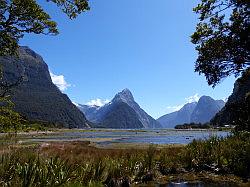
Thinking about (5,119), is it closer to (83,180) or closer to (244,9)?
(83,180)

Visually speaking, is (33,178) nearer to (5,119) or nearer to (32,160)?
(32,160)

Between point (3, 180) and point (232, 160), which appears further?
point (232, 160)

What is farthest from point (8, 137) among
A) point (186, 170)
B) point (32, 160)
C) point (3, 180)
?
point (186, 170)

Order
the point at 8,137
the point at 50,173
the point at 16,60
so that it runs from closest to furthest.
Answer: the point at 8,137 < the point at 50,173 < the point at 16,60

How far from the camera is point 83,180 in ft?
48.7

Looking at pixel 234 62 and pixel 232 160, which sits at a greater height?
pixel 234 62

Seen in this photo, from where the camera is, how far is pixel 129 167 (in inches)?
734

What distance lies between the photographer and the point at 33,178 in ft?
40.0

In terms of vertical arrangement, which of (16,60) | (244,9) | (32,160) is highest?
(244,9)

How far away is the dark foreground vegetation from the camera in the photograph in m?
12.4

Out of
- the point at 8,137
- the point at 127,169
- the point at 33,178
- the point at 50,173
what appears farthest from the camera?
the point at 127,169

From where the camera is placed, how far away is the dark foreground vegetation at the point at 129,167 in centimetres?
1239

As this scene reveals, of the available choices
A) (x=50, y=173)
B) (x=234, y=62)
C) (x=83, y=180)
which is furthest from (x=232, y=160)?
(x=50, y=173)

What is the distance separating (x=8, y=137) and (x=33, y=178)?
1.69m
